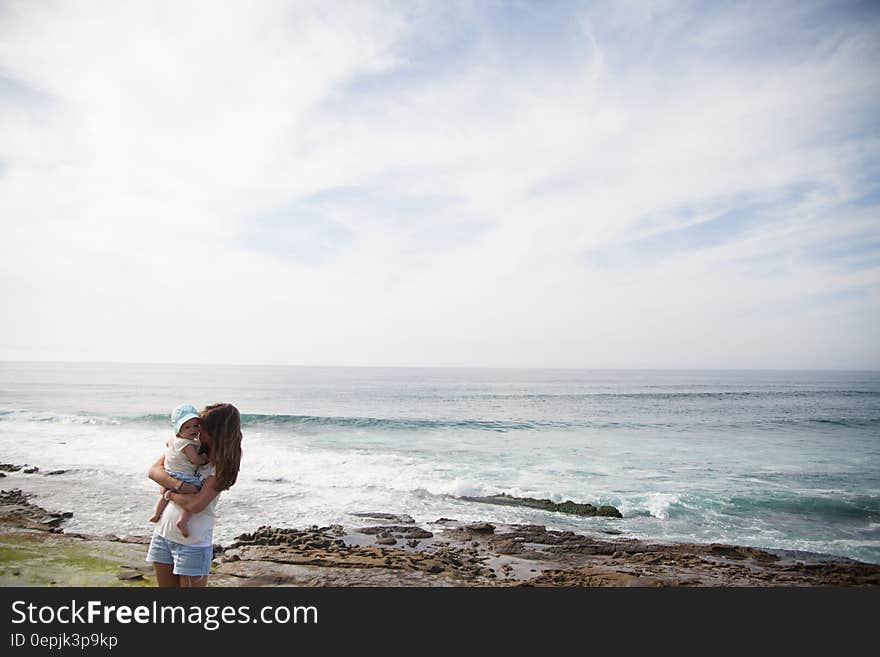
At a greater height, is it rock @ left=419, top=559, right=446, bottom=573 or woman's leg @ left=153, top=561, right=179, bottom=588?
woman's leg @ left=153, top=561, right=179, bottom=588

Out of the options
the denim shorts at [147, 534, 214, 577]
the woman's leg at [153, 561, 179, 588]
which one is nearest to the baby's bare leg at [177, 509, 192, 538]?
the denim shorts at [147, 534, 214, 577]

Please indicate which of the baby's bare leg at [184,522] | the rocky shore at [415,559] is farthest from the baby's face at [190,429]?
the rocky shore at [415,559]

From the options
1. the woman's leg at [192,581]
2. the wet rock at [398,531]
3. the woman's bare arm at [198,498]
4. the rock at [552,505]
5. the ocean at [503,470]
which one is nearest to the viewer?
the woman's bare arm at [198,498]

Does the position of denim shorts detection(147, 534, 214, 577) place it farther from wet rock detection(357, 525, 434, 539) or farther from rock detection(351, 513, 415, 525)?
rock detection(351, 513, 415, 525)

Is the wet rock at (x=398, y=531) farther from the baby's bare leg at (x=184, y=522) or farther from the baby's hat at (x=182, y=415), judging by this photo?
the baby's hat at (x=182, y=415)

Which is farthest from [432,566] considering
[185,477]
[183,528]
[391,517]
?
[185,477]

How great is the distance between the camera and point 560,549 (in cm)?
943

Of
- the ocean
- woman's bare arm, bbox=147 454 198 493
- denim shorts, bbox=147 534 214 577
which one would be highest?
woman's bare arm, bbox=147 454 198 493

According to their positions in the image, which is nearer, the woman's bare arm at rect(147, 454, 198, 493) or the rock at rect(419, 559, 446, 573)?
the woman's bare arm at rect(147, 454, 198, 493)

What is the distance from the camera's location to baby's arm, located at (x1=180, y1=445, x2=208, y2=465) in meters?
3.36

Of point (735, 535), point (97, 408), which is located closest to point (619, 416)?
point (735, 535)

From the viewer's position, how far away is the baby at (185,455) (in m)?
3.35

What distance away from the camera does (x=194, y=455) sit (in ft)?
11.1

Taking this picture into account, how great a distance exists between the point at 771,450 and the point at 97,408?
136ft
